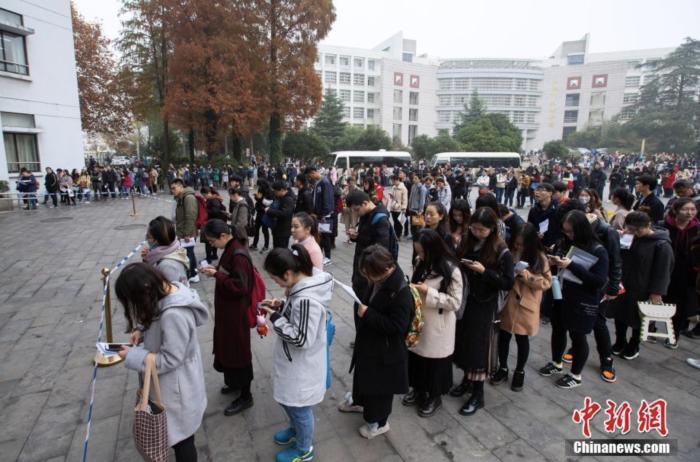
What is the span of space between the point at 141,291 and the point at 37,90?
64.8 feet

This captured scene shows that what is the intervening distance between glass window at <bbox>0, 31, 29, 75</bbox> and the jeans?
763 inches

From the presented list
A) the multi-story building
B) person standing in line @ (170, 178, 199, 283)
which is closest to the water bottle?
person standing in line @ (170, 178, 199, 283)

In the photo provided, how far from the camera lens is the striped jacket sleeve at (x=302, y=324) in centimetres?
235

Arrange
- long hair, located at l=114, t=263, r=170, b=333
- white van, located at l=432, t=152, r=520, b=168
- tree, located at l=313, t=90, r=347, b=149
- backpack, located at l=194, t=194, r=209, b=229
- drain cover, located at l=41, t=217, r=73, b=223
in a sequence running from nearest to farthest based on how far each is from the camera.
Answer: long hair, located at l=114, t=263, r=170, b=333
backpack, located at l=194, t=194, r=209, b=229
drain cover, located at l=41, t=217, r=73, b=223
white van, located at l=432, t=152, r=520, b=168
tree, located at l=313, t=90, r=347, b=149

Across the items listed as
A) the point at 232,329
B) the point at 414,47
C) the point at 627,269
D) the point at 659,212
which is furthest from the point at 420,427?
the point at 414,47

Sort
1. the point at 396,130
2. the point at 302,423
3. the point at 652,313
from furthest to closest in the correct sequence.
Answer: the point at 396,130, the point at 652,313, the point at 302,423

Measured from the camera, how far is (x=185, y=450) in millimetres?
2363

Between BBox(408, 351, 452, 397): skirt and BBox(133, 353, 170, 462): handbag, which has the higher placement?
BBox(133, 353, 170, 462): handbag

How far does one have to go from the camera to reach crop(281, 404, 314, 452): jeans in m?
2.59

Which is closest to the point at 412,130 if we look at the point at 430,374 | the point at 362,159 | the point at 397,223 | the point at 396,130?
the point at 396,130

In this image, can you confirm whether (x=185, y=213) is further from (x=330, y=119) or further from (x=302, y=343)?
(x=330, y=119)

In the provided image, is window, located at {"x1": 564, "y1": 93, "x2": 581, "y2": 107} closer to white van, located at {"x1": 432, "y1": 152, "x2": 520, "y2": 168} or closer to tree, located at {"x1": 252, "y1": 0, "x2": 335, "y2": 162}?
white van, located at {"x1": 432, "y1": 152, "x2": 520, "y2": 168}

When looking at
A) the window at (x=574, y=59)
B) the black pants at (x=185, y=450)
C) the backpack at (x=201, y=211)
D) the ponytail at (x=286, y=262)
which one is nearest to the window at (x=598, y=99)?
the window at (x=574, y=59)

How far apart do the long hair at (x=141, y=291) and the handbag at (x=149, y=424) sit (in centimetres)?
22
